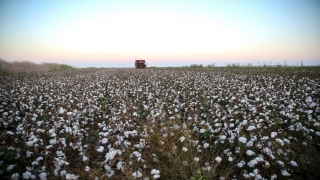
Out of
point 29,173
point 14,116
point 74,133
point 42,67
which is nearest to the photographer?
point 29,173

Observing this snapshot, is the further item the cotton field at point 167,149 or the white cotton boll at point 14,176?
the cotton field at point 167,149

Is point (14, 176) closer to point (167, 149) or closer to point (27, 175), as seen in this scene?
point (27, 175)

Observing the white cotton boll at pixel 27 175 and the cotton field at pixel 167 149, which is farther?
the cotton field at pixel 167 149

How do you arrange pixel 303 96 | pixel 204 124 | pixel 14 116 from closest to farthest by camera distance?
pixel 204 124 → pixel 14 116 → pixel 303 96

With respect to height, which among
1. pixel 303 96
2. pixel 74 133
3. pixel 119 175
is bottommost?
pixel 119 175

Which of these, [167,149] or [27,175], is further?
[167,149]

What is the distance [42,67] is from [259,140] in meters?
28.3

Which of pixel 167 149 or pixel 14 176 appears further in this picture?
pixel 167 149

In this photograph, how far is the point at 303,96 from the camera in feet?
19.9

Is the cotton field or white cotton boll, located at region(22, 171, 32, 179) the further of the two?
A: the cotton field

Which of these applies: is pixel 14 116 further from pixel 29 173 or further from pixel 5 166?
pixel 29 173

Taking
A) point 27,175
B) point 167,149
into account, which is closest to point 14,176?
point 27,175

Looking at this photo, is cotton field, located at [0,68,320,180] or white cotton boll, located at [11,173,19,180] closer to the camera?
white cotton boll, located at [11,173,19,180]

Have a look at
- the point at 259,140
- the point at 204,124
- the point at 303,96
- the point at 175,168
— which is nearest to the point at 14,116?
the point at 175,168
